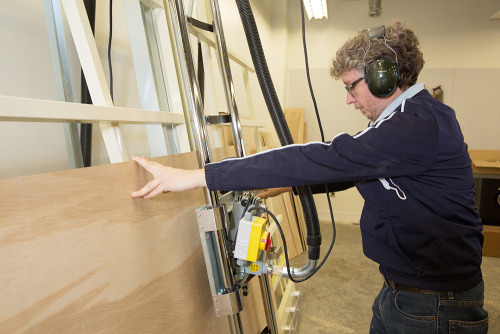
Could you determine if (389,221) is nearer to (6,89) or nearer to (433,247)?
(433,247)

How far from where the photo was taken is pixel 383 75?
982 millimetres

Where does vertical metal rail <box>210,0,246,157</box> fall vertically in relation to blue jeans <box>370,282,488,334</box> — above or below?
above

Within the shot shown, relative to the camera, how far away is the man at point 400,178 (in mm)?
814

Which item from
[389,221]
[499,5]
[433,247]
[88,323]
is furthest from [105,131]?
[499,5]

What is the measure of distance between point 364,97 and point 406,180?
341mm

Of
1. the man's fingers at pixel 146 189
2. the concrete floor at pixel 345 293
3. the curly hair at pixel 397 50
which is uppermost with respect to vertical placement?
the curly hair at pixel 397 50

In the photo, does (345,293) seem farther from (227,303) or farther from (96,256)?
(96,256)

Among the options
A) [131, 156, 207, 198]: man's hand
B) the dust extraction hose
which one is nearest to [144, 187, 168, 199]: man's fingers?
[131, 156, 207, 198]: man's hand

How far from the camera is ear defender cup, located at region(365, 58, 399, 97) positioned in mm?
979

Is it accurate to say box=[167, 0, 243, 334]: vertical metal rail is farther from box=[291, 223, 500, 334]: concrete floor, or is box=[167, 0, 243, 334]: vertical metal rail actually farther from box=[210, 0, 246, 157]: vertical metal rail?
box=[291, 223, 500, 334]: concrete floor

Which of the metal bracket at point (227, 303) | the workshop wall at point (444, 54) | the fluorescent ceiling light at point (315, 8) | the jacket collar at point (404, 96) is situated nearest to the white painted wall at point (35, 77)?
the metal bracket at point (227, 303)

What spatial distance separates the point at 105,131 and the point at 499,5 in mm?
4777

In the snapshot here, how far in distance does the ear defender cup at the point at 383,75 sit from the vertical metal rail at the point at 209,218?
1.82 ft

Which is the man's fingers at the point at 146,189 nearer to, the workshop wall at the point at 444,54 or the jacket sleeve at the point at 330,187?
the jacket sleeve at the point at 330,187
